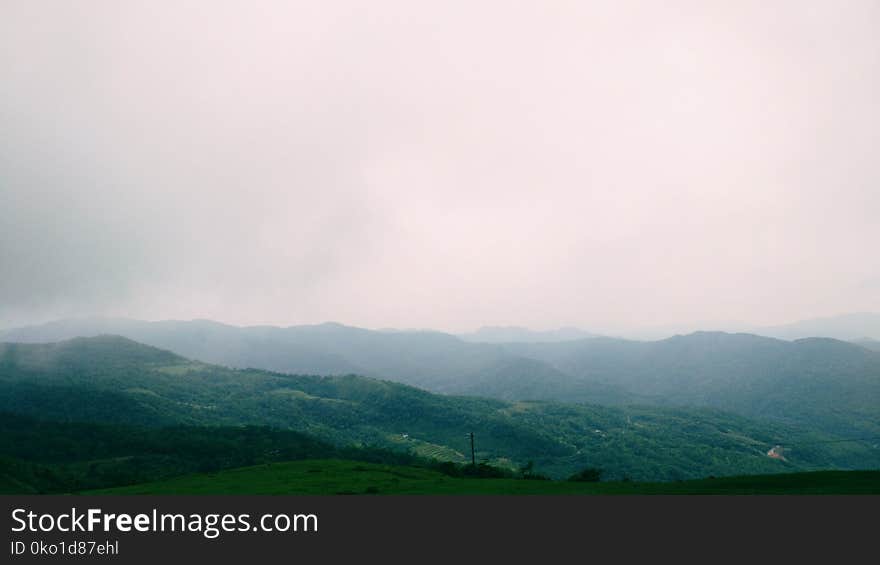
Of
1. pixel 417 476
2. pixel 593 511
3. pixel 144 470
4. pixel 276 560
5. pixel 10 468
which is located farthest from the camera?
pixel 144 470

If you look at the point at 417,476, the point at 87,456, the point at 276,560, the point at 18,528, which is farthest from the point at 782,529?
the point at 87,456

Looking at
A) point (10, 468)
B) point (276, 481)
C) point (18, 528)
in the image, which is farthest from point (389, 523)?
point (10, 468)

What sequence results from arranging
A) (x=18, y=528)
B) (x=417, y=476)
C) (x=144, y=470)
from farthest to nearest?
(x=144, y=470), (x=417, y=476), (x=18, y=528)

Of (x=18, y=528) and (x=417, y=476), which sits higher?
(x=18, y=528)

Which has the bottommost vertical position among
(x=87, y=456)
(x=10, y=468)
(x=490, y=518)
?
(x=87, y=456)

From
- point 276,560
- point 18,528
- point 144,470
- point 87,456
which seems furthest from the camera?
point 87,456

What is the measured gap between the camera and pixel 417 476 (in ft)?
221

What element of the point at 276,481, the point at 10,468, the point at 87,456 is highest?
the point at 276,481

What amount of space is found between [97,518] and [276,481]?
32257 millimetres

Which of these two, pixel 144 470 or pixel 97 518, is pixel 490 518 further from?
pixel 144 470

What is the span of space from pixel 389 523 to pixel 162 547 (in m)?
11.6

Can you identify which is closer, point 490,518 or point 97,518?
point 97,518

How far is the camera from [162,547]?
84.7ft

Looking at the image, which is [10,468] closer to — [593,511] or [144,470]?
[144,470]
